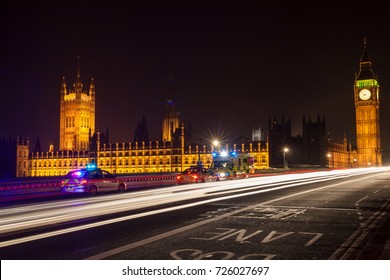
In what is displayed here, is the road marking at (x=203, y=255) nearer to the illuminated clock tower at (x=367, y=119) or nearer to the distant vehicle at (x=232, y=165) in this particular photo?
the distant vehicle at (x=232, y=165)

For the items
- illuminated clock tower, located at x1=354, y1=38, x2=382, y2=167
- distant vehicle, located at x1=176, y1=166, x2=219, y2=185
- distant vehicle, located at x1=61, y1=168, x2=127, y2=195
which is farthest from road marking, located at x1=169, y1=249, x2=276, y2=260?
illuminated clock tower, located at x1=354, y1=38, x2=382, y2=167

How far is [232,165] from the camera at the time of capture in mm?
48812

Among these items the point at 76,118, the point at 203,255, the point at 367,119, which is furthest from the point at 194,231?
the point at 76,118

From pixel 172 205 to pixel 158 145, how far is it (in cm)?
12003

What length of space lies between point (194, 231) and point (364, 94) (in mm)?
155429

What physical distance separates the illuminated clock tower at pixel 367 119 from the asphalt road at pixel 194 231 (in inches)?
5400

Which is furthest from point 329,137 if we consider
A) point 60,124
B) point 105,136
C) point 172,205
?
point 172,205

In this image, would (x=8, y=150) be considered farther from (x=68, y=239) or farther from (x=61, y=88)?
(x=68, y=239)

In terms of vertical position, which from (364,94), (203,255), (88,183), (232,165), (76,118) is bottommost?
(203,255)

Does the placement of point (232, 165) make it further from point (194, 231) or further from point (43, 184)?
point (194, 231)

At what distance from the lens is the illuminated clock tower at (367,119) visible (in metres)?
147

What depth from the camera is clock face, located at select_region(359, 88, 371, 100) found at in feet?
504

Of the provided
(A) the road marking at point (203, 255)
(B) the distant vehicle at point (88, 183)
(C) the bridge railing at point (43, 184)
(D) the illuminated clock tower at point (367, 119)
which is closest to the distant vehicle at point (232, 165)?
(C) the bridge railing at point (43, 184)

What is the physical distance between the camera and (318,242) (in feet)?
32.1
